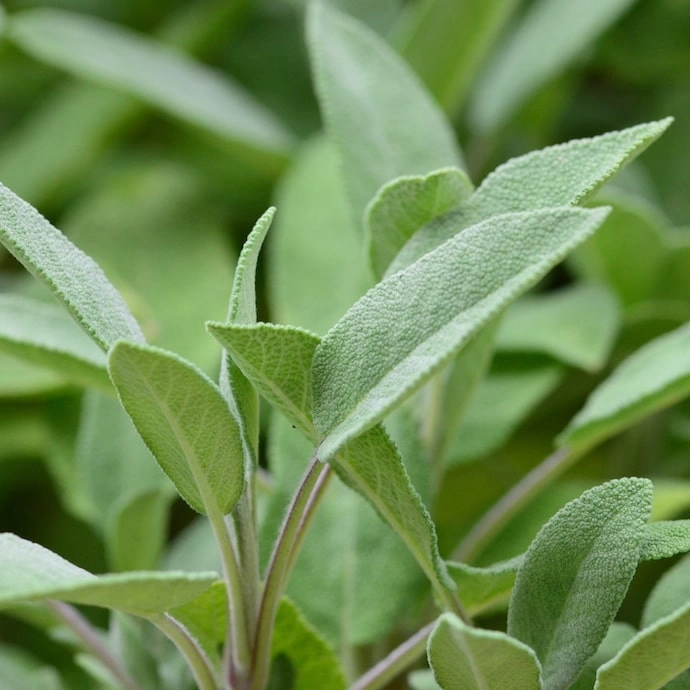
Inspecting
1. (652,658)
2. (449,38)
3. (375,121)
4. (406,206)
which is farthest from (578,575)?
(449,38)

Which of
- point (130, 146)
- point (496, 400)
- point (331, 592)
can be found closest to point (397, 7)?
point (130, 146)

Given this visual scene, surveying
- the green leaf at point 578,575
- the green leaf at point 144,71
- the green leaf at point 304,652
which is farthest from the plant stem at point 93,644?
the green leaf at point 144,71

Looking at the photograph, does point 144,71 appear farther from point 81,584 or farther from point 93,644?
point 81,584

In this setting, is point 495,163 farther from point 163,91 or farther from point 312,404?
point 312,404

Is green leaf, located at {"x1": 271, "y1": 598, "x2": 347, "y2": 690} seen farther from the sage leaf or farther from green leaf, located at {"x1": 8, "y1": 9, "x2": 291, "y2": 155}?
green leaf, located at {"x1": 8, "y1": 9, "x2": 291, "y2": 155}

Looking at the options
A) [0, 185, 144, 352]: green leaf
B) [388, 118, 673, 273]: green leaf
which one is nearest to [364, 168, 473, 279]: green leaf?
[388, 118, 673, 273]: green leaf

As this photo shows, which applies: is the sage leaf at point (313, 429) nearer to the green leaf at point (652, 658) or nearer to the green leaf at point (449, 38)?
the green leaf at point (652, 658)
